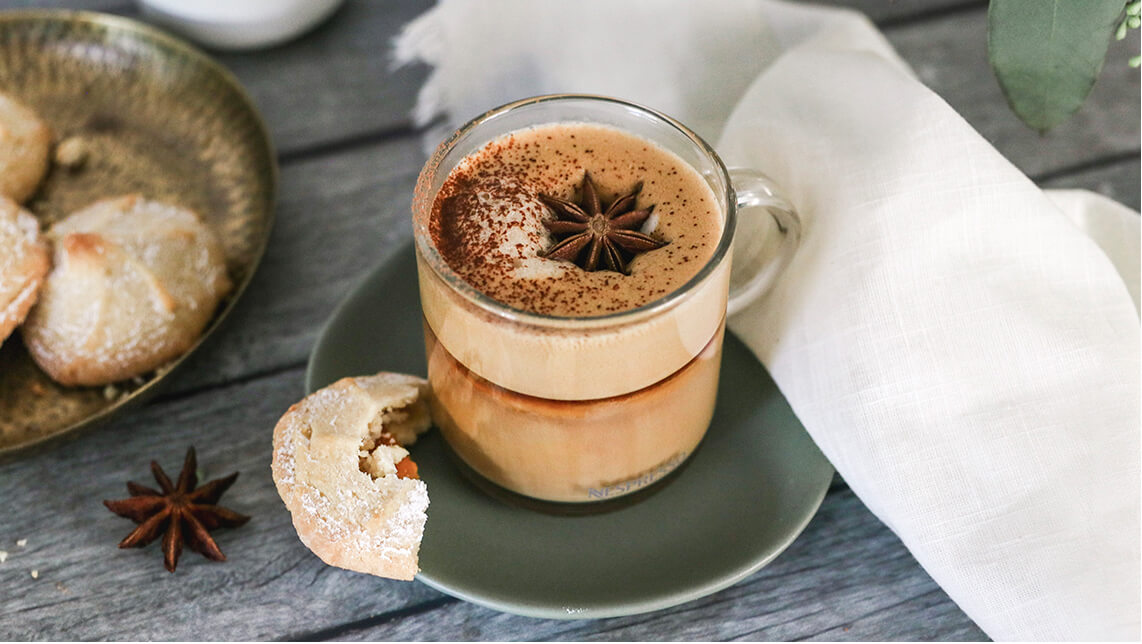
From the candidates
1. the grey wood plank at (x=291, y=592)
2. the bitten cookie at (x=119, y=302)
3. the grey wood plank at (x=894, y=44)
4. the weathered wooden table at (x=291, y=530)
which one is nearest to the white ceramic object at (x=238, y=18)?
the grey wood plank at (x=894, y=44)

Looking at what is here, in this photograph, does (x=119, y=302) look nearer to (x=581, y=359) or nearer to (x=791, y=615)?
(x=581, y=359)

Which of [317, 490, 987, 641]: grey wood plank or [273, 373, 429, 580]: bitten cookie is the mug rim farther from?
[317, 490, 987, 641]: grey wood plank

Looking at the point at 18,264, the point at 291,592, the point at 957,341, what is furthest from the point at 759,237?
the point at 18,264

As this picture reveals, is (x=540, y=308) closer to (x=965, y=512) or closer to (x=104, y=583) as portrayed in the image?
(x=965, y=512)

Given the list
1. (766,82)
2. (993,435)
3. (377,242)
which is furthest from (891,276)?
(377,242)

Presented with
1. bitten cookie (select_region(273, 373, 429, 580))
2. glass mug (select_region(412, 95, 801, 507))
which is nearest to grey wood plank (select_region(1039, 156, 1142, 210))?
glass mug (select_region(412, 95, 801, 507))

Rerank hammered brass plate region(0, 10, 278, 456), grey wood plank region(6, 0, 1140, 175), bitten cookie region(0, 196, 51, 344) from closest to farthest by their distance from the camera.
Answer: bitten cookie region(0, 196, 51, 344) < hammered brass plate region(0, 10, 278, 456) < grey wood plank region(6, 0, 1140, 175)
